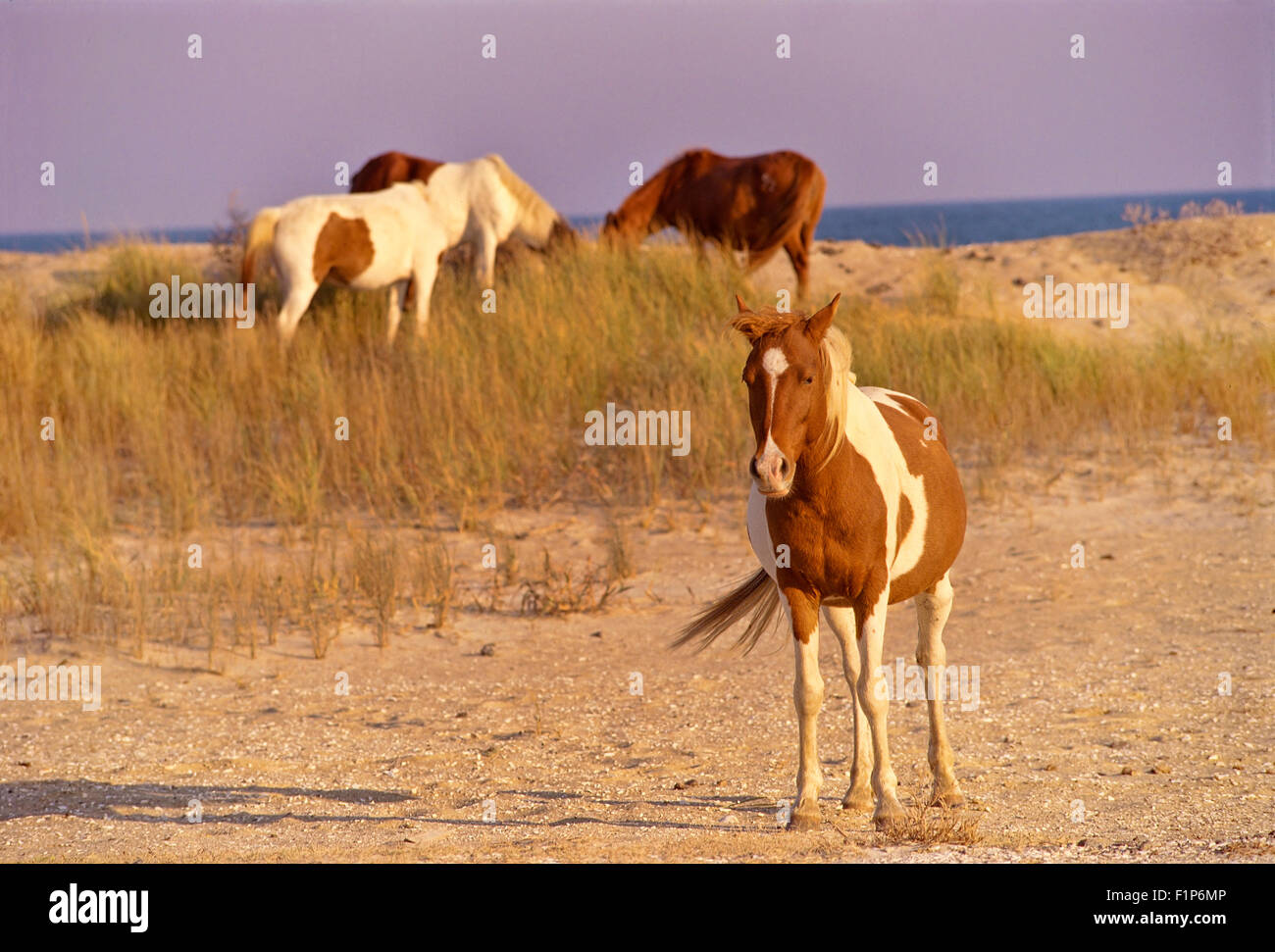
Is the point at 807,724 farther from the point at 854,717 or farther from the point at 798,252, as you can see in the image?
the point at 798,252

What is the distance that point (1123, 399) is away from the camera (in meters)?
11.0

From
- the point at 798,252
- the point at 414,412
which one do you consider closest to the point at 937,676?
the point at 414,412

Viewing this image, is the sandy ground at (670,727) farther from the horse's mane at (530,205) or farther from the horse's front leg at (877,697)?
the horse's mane at (530,205)

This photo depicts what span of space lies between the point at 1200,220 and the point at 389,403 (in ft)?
38.3

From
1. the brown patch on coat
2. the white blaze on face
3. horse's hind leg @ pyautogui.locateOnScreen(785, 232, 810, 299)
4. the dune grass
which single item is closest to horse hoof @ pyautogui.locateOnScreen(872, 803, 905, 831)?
the white blaze on face

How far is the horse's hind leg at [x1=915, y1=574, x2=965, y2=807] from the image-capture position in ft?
17.2

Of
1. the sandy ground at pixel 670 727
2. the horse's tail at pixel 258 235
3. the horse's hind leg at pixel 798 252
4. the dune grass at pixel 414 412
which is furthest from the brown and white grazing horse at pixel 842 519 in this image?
the horse's hind leg at pixel 798 252

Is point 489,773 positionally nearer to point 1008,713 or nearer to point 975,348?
point 1008,713

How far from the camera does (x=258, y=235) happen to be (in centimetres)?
1198

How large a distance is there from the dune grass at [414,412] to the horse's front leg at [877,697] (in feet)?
12.2

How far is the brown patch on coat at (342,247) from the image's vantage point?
39.4ft

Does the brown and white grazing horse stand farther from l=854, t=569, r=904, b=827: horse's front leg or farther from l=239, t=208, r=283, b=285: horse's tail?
l=239, t=208, r=283, b=285: horse's tail

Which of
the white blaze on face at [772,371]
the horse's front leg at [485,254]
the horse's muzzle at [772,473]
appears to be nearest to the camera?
the horse's muzzle at [772,473]

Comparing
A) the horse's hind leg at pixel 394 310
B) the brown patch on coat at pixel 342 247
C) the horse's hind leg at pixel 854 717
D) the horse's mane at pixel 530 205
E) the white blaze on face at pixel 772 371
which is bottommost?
the horse's hind leg at pixel 854 717
